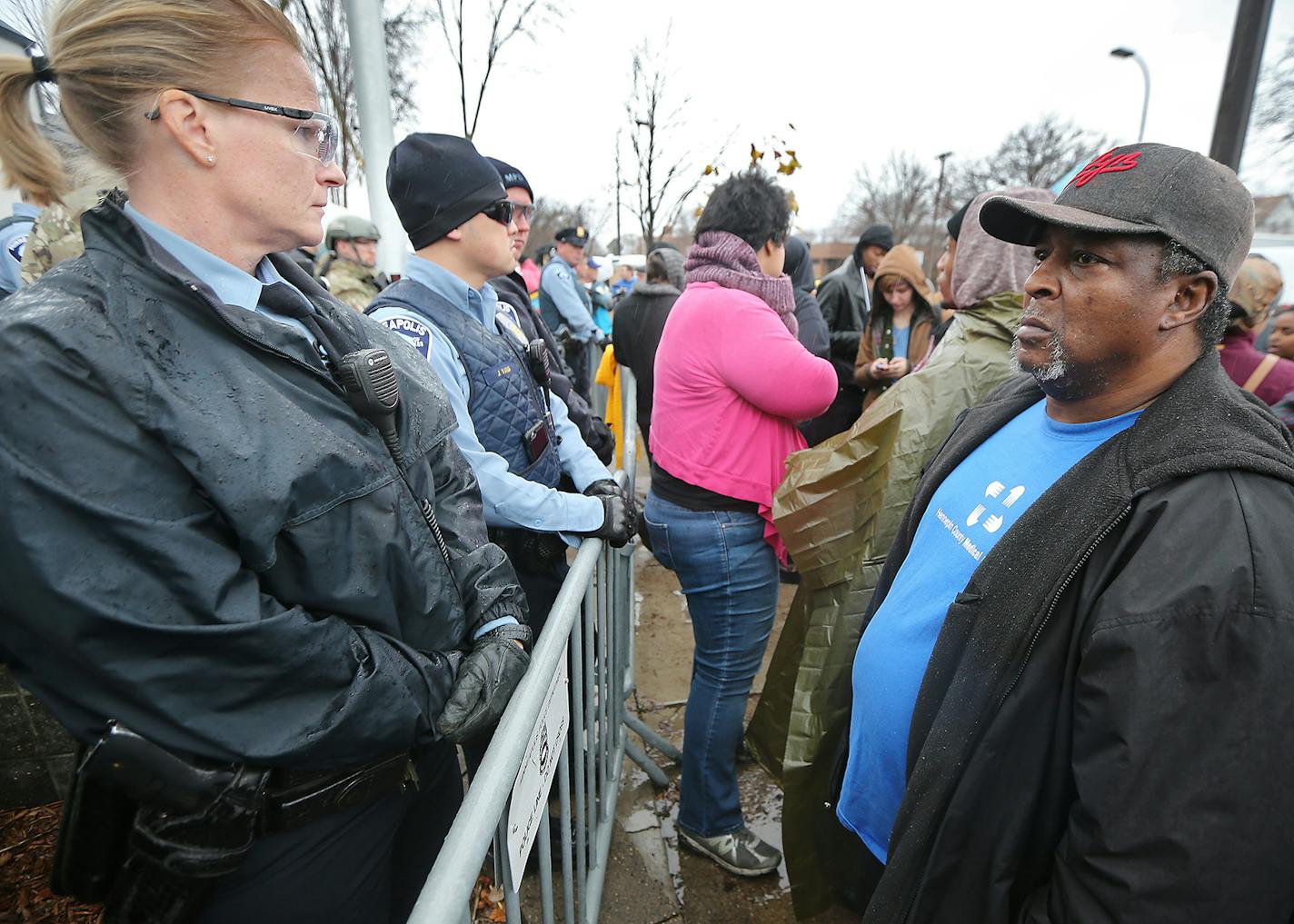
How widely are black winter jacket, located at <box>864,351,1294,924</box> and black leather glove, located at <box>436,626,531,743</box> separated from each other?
817 millimetres

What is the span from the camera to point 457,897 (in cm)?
83

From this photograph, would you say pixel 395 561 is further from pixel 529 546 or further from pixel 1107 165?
pixel 1107 165

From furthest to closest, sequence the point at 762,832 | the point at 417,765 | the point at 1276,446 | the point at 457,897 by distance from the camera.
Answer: the point at 762,832
the point at 417,765
the point at 1276,446
the point at 457,897

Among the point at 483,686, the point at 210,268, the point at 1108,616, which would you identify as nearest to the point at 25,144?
the point at 210,268

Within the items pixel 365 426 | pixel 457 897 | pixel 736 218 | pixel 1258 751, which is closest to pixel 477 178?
pixel 736 218

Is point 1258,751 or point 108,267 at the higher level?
point 108,267

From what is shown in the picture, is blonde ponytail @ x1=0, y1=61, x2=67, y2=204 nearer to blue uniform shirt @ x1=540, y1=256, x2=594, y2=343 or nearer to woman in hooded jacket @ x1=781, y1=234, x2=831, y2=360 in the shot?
woman in hooded jacket @ x1=781, y1=234, x2=831, y2=360

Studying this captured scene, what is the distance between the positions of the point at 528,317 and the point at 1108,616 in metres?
2.53

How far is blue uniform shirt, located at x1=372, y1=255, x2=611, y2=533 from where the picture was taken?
1876 millimetres

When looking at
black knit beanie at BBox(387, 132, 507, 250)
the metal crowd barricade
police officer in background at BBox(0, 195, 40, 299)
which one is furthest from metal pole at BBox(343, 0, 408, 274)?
the metal crowd barricade

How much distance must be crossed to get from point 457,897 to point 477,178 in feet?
6.36

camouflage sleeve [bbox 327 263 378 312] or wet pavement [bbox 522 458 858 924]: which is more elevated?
camouflage sleeve [bbox 327 263 378 312]

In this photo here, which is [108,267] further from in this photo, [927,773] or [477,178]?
[927,773]

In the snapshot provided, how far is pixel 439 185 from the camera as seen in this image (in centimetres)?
205
